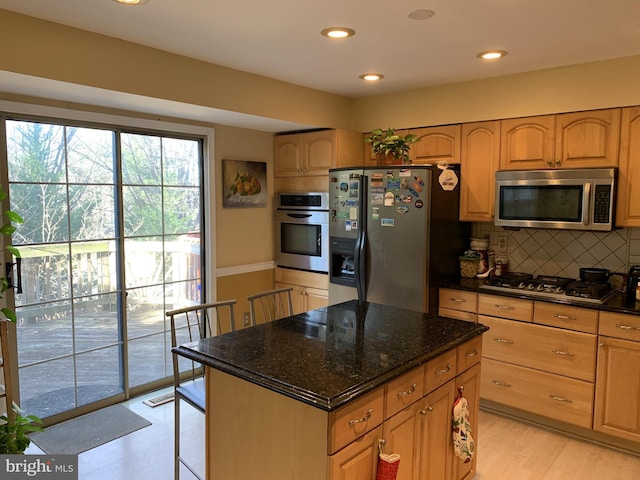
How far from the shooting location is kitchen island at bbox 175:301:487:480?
5.34ft

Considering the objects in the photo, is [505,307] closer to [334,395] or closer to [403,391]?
[403,391]

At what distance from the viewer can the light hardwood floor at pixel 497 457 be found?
2672 millimetres

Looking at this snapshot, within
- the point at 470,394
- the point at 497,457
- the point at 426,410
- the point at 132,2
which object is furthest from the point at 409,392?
the point at 132,2

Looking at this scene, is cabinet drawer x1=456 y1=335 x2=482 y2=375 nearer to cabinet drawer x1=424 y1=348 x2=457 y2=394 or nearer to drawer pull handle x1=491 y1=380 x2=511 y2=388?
cabinet drawer x1=424 y1=348 x2=457 y2=394

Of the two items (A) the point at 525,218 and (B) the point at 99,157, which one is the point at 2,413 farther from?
(A) the point at 525,218

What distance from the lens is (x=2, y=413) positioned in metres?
2.84

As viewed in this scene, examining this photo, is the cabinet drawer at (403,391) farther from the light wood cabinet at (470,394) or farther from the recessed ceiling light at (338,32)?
the recessed ceiling light at (338,32)

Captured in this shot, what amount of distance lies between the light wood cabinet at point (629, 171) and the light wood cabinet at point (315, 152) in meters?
2.05

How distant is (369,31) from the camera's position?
257 cm

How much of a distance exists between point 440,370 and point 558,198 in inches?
68.5

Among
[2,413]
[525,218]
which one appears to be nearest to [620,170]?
[525,218]

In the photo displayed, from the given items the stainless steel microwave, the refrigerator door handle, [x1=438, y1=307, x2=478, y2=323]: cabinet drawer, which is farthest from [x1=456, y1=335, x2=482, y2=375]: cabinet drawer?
the refrigerator door handle

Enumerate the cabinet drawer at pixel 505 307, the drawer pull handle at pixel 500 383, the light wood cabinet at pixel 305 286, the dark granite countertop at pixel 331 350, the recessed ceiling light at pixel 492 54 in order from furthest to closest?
1. the light wood cabinet at pixel 305 286
2. the drawer pull handle at pixel 500 383
3. the cabinet drawer at pixel 505 307
4. the recessed ceiling light at pixel 492 54
5. the dark granite countertop at pixel 331 350

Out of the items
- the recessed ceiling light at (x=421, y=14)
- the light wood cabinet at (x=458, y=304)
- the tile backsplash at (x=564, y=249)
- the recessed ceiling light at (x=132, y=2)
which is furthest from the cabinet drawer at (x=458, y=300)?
the recessed ceiling light at (x=132, y=2)
